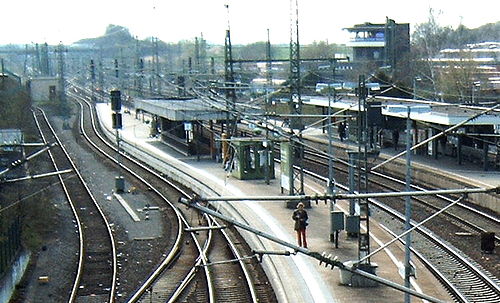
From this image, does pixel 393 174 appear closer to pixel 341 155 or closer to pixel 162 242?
pixel 341 155

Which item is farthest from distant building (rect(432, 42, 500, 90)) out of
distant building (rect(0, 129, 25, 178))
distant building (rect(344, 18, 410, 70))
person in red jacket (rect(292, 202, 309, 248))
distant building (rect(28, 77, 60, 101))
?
distant building (rect(28, 77, 60, 101))

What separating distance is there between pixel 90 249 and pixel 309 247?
5054mm

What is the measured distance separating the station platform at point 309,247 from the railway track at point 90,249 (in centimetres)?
309

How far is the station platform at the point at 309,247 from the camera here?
15523mm

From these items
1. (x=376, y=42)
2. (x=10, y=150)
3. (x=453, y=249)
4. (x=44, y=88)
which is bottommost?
(x=453, y=249)

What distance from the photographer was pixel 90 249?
20953 mm

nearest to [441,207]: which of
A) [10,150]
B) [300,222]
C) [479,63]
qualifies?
[300,222]

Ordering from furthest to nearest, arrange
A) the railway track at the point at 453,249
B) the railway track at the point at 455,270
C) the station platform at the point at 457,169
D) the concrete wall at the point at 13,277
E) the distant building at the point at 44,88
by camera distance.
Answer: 1. the distant building at the point at 44,88
2. the station platform at the point at 457,169
3. the concrete wall at the point at 13,277
4. the railway track at the point at 453,249
5. the railway track at the point at 455,270

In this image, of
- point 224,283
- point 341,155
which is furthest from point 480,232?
point 341,155

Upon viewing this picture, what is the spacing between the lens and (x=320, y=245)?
20.0 meters

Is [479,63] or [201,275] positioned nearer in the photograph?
[201,275]

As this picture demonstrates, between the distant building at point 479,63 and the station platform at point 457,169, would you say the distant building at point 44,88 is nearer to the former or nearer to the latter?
the distant building at point 479,63

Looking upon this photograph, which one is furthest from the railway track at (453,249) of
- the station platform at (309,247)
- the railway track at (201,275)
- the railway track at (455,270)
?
the railway track at (201,275)

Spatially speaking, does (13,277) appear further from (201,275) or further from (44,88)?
(44,88)
